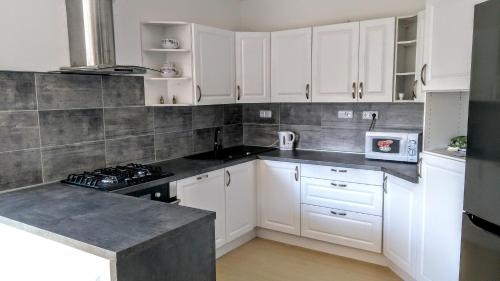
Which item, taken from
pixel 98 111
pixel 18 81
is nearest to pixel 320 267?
pixel 98 111

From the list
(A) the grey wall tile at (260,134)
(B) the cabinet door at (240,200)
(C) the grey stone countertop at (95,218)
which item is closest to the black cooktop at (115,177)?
(C) the grey stone countertop at (95,218)

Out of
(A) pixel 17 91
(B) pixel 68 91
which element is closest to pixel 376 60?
(B) pixel 68 91

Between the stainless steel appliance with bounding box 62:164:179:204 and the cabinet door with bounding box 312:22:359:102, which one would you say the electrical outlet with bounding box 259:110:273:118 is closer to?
the cabinet door with bounding box 312:22:359:102

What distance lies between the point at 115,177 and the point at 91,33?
96 centimetres

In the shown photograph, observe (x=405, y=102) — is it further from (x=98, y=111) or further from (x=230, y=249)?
(x=98, y=111)

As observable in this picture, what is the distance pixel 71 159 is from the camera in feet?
9.03

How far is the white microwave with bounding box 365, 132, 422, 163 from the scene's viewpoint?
3.17 meters

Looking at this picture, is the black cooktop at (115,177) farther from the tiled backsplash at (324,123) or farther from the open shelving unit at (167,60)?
the tiled backsplash at (324,123)

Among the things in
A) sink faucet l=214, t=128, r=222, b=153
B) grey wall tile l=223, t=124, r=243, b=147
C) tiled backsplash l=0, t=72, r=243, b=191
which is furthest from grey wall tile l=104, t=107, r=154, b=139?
grey wall tile l=223, t=124, r=243, b=147

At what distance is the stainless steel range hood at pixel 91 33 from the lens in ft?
8.23

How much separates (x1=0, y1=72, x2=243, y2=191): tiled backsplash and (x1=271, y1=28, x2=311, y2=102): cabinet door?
0.93 m

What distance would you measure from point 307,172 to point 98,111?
184cm

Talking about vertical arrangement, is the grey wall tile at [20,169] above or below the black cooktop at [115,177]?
above

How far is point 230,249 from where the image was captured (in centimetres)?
362
